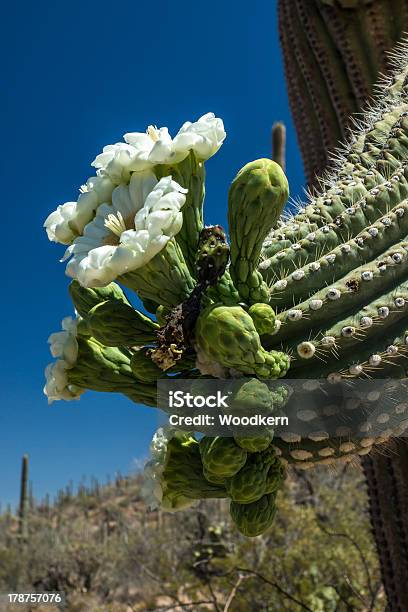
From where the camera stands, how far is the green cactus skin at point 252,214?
1.31 m

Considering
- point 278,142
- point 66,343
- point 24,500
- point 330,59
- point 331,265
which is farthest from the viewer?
point 24,500

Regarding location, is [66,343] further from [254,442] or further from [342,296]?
[342,296]

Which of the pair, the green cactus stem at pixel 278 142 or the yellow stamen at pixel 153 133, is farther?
the green cactus stem at pixel 278 142

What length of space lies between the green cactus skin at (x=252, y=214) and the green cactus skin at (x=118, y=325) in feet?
0.77

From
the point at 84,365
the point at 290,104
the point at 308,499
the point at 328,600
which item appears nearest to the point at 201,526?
the point at 308,499

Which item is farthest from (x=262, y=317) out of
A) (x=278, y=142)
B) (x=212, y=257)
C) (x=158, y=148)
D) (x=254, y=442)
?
(x=278, y=142)

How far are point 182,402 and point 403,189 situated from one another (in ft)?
2.60

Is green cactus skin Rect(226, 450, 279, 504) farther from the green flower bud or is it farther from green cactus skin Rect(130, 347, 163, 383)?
green cactus skin Rect(130, 347, 163, 383)

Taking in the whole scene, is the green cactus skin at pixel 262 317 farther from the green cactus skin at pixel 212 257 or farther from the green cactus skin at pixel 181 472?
the green cactus skin at pixel 181 472

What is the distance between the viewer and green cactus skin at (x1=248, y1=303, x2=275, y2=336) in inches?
52.5

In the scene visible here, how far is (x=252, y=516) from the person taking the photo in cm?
142

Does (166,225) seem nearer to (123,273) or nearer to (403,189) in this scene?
(123,273)

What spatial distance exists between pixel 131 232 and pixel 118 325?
0.26 m

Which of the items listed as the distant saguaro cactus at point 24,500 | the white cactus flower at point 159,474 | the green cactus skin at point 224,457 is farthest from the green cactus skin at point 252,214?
the distant saguaro cactus at point 24,500
